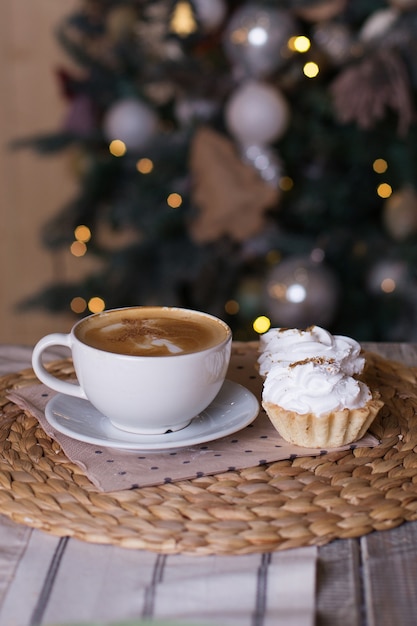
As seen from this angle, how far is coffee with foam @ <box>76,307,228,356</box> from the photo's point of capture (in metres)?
0.73

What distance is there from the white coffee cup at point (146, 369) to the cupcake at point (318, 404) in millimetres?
60

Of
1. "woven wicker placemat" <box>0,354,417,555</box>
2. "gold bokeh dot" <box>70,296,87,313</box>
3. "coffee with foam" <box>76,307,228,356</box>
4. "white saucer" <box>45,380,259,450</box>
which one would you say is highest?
"coffee with foam" <box>76,307,228,356</box>

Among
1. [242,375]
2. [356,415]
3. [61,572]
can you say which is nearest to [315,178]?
[242,375]

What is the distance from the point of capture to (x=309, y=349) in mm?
747

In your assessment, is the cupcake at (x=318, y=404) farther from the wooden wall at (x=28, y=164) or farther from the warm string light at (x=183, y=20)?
the wooden wall at (x=28, y=164)

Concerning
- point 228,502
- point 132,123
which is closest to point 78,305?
point 132,123

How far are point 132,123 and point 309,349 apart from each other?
1248mm

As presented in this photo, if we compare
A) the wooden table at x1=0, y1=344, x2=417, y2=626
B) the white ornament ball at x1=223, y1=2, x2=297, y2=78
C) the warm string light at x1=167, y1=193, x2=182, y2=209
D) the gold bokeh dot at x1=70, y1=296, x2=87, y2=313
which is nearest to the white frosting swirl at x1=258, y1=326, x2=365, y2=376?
the wooden table at x1=0, y1=344, x2=417, y2=626

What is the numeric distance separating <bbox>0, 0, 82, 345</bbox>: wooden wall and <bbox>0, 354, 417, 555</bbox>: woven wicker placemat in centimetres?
202

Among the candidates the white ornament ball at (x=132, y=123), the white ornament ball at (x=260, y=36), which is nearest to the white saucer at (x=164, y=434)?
the white ornament ball at (x=260, y=36)

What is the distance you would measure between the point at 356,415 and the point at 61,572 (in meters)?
0.28

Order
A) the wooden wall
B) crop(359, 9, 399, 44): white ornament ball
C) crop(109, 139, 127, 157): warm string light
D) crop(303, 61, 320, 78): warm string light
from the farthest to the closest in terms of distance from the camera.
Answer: the wooden wall, crop(109, 139, 127, 157): warm string light, crop(303, 61, 320, 78): warm string light, crop(359, 9, 399, 44): white ornament ball

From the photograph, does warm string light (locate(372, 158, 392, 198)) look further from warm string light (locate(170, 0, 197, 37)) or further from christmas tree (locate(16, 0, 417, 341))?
warm string light (locate(170, 0, 197, 37))

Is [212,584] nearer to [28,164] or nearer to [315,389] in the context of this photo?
[315,389]
